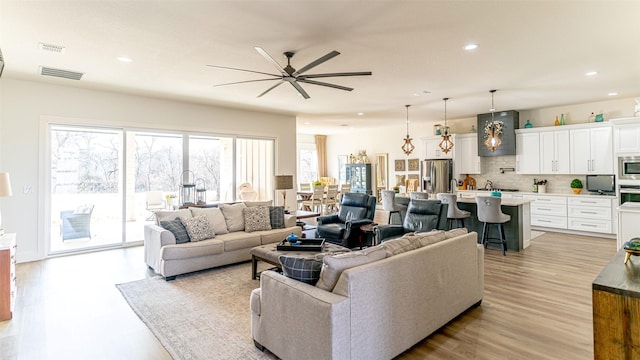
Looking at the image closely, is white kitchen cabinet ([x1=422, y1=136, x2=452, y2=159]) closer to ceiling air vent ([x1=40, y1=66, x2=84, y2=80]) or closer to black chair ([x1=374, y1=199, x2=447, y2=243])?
black chair ([x1=374, y1=199, x2=447, y2=243])

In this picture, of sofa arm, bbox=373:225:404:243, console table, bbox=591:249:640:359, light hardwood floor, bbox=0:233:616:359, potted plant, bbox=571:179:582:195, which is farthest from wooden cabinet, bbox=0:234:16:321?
potted plant, bbox=571:179:582:195

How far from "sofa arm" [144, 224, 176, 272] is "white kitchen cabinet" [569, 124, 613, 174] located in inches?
327

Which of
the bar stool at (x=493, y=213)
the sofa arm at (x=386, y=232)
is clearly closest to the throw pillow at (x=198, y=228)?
the sofa arm at (x=386, y=232)

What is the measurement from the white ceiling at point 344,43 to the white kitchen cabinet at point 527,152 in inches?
68.6

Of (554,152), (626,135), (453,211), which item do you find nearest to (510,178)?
(554,152)

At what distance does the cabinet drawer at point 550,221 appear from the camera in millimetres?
7242

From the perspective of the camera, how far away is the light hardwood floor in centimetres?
261

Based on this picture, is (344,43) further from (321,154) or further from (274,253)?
(321,154)

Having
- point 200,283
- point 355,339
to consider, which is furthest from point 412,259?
point 200,283

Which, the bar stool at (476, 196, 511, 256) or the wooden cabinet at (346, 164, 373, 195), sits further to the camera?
the wooden cabinet at (346, 164, 373, 195)

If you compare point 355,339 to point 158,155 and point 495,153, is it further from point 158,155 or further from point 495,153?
point 495,153

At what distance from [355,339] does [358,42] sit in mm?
3095

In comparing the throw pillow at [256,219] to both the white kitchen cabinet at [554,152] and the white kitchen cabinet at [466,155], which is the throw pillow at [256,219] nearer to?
the white kitchen cabinet at [466,155]

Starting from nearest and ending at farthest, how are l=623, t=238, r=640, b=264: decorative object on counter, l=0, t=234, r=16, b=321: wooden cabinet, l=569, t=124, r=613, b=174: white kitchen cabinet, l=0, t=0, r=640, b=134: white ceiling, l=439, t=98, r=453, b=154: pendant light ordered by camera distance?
1. l=623, t=238, r=640, b=264: decorative object on counter
2. l=0, t=0, r=640, b=134: white ceiling
3. l=0, t=234, r=16, b=321: wooden cabinet
4. l=569, t=124, r=613, b=174: white kitchen cabinet
5. l=439, t=98, r=453, b=154: pendant light
